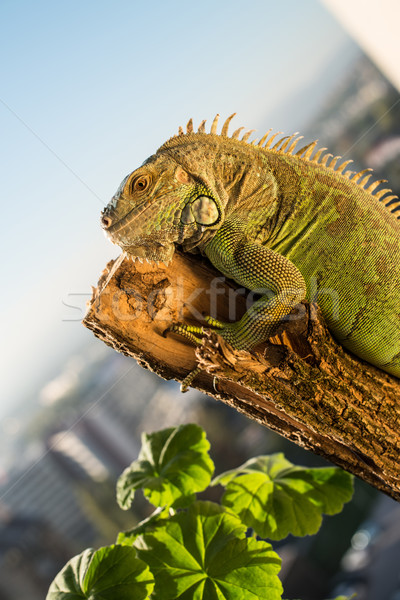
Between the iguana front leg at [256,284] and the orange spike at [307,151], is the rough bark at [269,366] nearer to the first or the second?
the iguana front leg at [256,284]

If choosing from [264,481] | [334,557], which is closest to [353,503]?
[334,557]

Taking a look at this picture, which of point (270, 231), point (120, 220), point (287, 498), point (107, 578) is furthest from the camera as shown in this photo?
point (287, 498)

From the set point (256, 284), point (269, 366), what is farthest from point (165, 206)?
point (269, 366)

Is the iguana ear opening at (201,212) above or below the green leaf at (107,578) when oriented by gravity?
above

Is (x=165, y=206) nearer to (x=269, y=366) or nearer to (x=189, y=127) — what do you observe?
(x=189, y=127)

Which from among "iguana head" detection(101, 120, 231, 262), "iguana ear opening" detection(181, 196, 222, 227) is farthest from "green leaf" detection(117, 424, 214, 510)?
"iguana ear opening" detection(181, 196, 222, 227)

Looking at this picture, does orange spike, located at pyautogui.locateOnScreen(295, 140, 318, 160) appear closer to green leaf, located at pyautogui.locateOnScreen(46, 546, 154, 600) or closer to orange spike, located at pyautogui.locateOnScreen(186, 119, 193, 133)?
orange spike, located at pyautogui.locateOnScreen(186, 119, 193, 133)

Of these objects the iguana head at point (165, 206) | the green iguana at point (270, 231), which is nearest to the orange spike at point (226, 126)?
the green iguana at point (270, 231)
